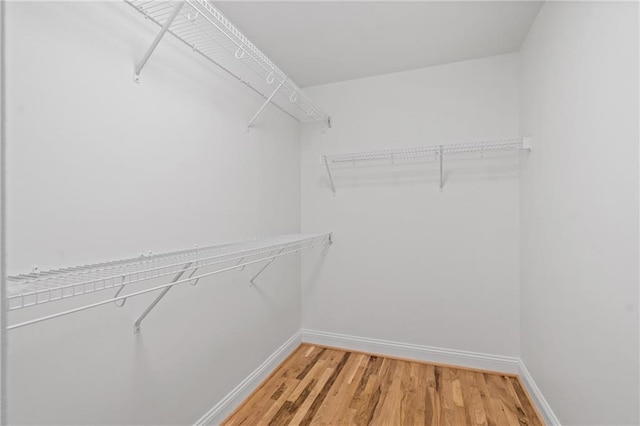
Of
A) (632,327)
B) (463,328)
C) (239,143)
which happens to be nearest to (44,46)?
(239,143)

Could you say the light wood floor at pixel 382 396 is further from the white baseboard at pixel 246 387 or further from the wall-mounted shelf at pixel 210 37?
the wall-mounted shelf at pixel 210 37

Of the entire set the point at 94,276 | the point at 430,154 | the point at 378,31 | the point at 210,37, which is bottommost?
the point at 94,276

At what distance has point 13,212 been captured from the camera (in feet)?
2.76

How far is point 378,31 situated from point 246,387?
237 cm

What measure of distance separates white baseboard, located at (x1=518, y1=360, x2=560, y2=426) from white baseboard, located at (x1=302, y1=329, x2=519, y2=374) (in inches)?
4.1

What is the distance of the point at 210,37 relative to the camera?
137cm

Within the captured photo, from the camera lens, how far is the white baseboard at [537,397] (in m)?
1.52

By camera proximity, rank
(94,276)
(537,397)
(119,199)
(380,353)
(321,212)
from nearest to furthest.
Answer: (94,276) → (119,199) → (537,397) → (380,353) → (321,212)

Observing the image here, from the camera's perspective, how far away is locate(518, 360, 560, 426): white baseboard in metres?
1.52

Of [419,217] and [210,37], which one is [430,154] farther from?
[210,37]

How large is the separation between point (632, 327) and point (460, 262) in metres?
1.26

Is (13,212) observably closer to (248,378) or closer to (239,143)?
(239,143)

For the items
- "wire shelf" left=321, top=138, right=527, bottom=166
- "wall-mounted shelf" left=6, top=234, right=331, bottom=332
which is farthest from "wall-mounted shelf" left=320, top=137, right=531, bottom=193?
"wall-mounted shelf" left=6, top=234, right=331, bottom=332

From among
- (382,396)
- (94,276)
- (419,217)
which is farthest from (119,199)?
(419,217)
